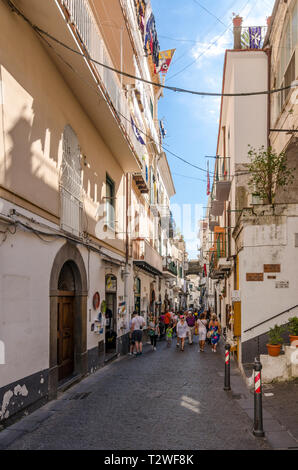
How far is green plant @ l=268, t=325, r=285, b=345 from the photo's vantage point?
399 inches

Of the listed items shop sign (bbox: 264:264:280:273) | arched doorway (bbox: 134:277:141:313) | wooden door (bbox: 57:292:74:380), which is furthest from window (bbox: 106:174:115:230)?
arched doorway (bbox: 134:277:141:313)

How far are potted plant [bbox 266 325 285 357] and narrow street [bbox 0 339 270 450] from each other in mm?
1039

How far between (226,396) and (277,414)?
192cm

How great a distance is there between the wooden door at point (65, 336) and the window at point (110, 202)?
13.5 ft

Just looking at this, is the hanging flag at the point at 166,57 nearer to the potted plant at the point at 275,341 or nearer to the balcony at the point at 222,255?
the balcony at the point at 222,255

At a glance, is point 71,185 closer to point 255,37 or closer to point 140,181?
point 140,181

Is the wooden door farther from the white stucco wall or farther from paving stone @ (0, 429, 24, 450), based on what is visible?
the white stucco wall

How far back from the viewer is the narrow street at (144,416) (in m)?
6.16

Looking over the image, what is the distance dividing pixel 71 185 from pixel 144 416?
18.2 ft

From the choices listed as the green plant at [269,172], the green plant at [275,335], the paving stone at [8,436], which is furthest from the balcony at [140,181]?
the paving stone at [8,436]

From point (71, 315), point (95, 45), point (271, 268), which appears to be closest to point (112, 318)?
point (71, 315)

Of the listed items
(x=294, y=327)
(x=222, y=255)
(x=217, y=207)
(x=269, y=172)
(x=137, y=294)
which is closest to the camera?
(x=294, y=327)

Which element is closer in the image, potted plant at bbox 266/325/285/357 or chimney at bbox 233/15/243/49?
potted plant at bbox 266/325/285/357

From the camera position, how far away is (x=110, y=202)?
15344 mm
